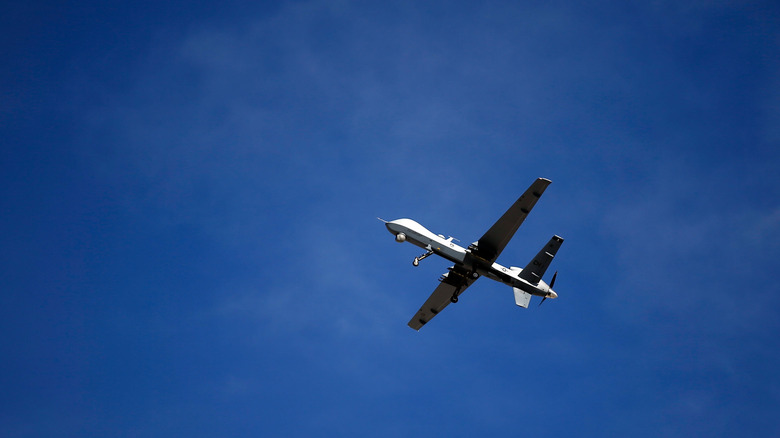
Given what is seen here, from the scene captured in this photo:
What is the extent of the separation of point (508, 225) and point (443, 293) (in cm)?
1219

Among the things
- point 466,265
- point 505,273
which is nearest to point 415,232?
point 466,265

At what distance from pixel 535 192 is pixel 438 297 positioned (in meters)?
16.6

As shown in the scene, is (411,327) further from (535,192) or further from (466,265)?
(535,192)

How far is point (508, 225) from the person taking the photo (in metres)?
50.8

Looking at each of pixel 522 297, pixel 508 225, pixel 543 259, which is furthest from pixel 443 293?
pixel 508 225

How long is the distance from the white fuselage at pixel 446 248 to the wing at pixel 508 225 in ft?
3.51

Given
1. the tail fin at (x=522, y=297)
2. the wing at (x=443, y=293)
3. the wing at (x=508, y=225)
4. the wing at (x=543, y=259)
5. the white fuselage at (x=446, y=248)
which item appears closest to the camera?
the wing at (x=508, y=225)

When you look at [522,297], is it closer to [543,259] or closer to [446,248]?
[543,259]

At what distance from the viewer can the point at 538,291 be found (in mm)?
56031

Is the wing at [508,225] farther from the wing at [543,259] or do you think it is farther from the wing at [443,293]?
the wing at [543,259]

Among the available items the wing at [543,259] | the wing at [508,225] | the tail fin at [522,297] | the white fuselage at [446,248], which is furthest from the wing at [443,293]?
the wing at [543,259]

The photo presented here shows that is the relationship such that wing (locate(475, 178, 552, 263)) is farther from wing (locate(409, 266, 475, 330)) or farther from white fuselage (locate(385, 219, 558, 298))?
wing (locate(409, 266, 475, 330))

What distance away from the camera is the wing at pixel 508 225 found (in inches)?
1913

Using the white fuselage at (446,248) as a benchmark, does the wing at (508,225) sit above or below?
above
